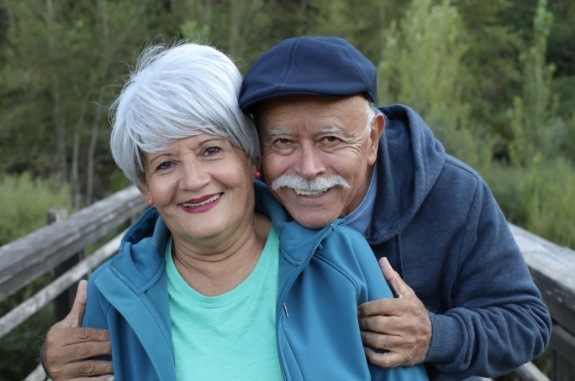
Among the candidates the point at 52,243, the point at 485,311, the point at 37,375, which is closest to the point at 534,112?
the point at 52,243

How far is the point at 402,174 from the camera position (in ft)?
6.89

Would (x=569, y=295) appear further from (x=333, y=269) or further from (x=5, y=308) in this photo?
(x=5, y=308)

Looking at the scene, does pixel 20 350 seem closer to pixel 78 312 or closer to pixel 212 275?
pixel 78 312

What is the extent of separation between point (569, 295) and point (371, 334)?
0.69 metres

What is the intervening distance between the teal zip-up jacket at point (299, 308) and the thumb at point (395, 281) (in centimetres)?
3

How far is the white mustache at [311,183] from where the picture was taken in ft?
6.21

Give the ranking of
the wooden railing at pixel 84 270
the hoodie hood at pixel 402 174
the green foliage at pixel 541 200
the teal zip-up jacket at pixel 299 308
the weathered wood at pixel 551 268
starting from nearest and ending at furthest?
the teal zip-up jacket at pixel 299 308 → the hoodie hood at pixel 402 174 → the weathered wood at pixel 551 268 → the wooden railing at pixel 84 270 → the green foliage at pixel 541 200

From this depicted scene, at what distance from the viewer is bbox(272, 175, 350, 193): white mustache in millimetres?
1893

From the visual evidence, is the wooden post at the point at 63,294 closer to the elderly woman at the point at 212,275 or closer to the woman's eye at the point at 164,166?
the elderly woman at the point at 212,275

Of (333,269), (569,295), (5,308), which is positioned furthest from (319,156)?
(5,308)

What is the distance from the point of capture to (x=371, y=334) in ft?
5.81

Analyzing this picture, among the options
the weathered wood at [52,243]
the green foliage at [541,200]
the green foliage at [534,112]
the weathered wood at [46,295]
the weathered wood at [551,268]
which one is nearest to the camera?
the weathered wood at [551,268]

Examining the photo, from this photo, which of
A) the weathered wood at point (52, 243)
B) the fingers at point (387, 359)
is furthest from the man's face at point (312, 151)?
the weathered wood at point (52, 243)

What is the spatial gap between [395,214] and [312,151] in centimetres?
30
